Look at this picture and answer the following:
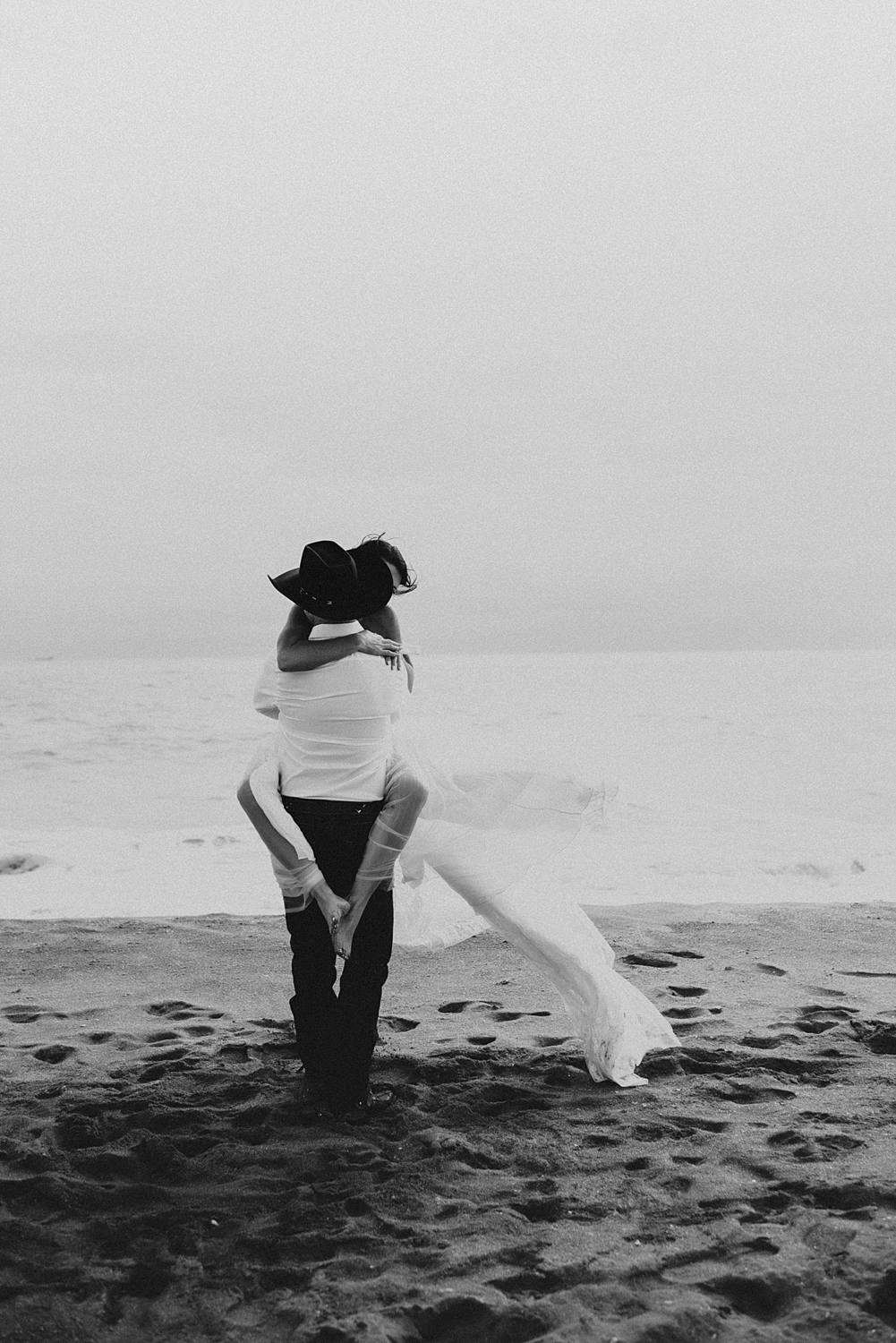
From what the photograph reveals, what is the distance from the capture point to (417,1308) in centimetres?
251

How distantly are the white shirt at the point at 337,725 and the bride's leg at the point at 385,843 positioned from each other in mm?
68

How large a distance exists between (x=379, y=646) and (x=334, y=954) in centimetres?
105

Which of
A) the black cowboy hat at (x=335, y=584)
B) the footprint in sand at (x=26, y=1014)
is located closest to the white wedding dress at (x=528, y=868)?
the black cowboy hat at (x=335, y=584)

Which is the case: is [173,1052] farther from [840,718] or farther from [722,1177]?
[840,718]

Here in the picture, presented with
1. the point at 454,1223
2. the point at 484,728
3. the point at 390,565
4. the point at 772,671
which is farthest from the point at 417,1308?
the point at 772,671

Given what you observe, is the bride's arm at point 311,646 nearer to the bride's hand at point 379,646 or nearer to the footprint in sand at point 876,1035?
the bride's hand at point 379,646

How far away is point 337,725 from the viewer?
3.57m

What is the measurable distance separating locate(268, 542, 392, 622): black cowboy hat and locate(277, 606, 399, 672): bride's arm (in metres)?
0.07

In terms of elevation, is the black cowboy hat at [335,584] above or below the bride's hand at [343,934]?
above

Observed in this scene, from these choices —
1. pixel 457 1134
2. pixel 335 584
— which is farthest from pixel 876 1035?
pixel 335 584

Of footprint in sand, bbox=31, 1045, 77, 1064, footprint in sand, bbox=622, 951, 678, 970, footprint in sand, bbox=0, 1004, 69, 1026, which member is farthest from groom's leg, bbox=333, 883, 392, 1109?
footprint in sand, bbox=622, 951, 678, 970

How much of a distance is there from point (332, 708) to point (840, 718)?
24.8 metres

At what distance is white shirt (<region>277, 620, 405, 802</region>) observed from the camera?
353 cm

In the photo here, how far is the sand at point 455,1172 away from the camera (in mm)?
2545
